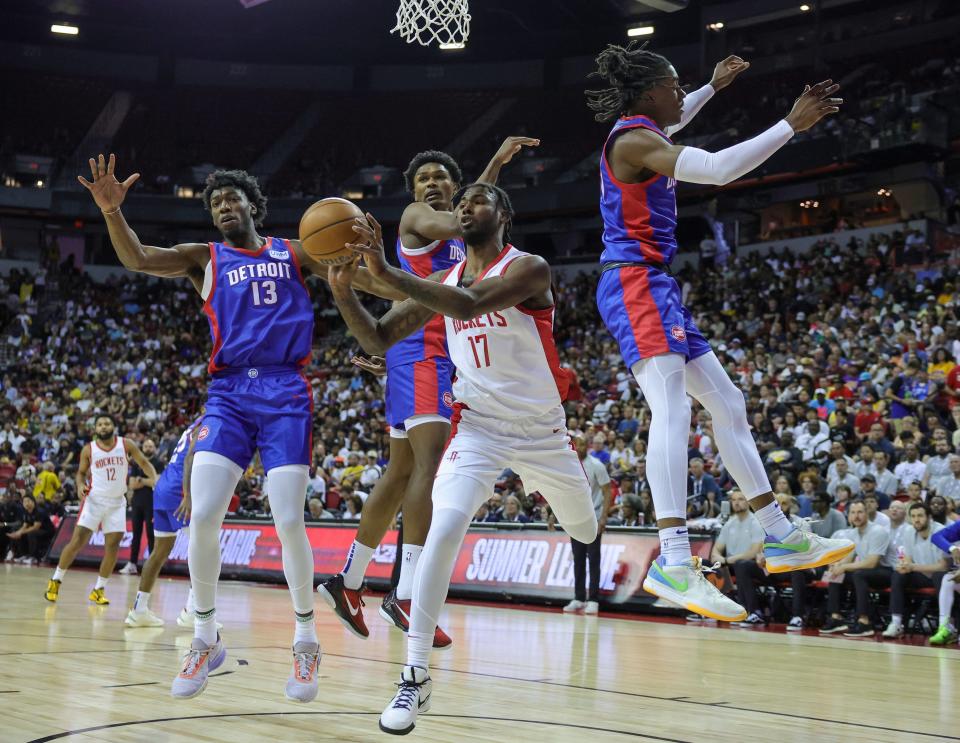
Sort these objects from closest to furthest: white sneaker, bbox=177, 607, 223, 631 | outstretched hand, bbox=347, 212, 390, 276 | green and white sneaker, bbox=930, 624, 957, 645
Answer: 1. outstretched hand, bbox=347, 212, 390, 276
2. white sneaker, bbox=177, 607, 223, 631
3. green and white sneaker, bbox=930, 624, 957, 645

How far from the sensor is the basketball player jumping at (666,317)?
4504 mm

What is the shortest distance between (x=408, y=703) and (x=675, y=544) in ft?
4.58

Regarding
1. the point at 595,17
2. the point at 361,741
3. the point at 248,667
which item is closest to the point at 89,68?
the point at 595,17

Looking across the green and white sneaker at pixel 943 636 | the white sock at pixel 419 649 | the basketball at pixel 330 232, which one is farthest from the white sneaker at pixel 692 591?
the green and white sneaker at pixel 943 636

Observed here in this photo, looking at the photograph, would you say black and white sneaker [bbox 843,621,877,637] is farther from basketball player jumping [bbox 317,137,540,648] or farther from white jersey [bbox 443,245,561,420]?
white jersey [bbox 443,245,561,420]

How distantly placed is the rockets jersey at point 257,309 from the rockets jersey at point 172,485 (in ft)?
13.1

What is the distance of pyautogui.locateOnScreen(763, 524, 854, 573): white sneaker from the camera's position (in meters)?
4.62

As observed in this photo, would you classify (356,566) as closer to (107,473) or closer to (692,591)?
(692,591)

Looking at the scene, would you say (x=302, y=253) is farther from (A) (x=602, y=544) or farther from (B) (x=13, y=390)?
(B) (x=13, y=390)

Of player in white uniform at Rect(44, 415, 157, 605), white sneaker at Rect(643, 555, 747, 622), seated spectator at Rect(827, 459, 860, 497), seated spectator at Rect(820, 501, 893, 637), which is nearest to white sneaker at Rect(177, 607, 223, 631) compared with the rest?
player in white uniform at Rect(44, 415, 157, 605)

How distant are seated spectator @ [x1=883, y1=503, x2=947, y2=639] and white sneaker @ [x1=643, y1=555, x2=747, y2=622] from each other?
5868 millimetres

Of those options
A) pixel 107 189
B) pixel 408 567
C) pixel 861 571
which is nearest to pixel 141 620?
pixel 408 567

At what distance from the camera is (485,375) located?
4.48m

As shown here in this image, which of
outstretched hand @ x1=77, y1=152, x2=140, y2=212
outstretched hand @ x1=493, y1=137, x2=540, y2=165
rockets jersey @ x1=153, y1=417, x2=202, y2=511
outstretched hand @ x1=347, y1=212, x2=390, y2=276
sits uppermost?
outstretched hand @ x1=493, y1=137, x2=540, y2=165
